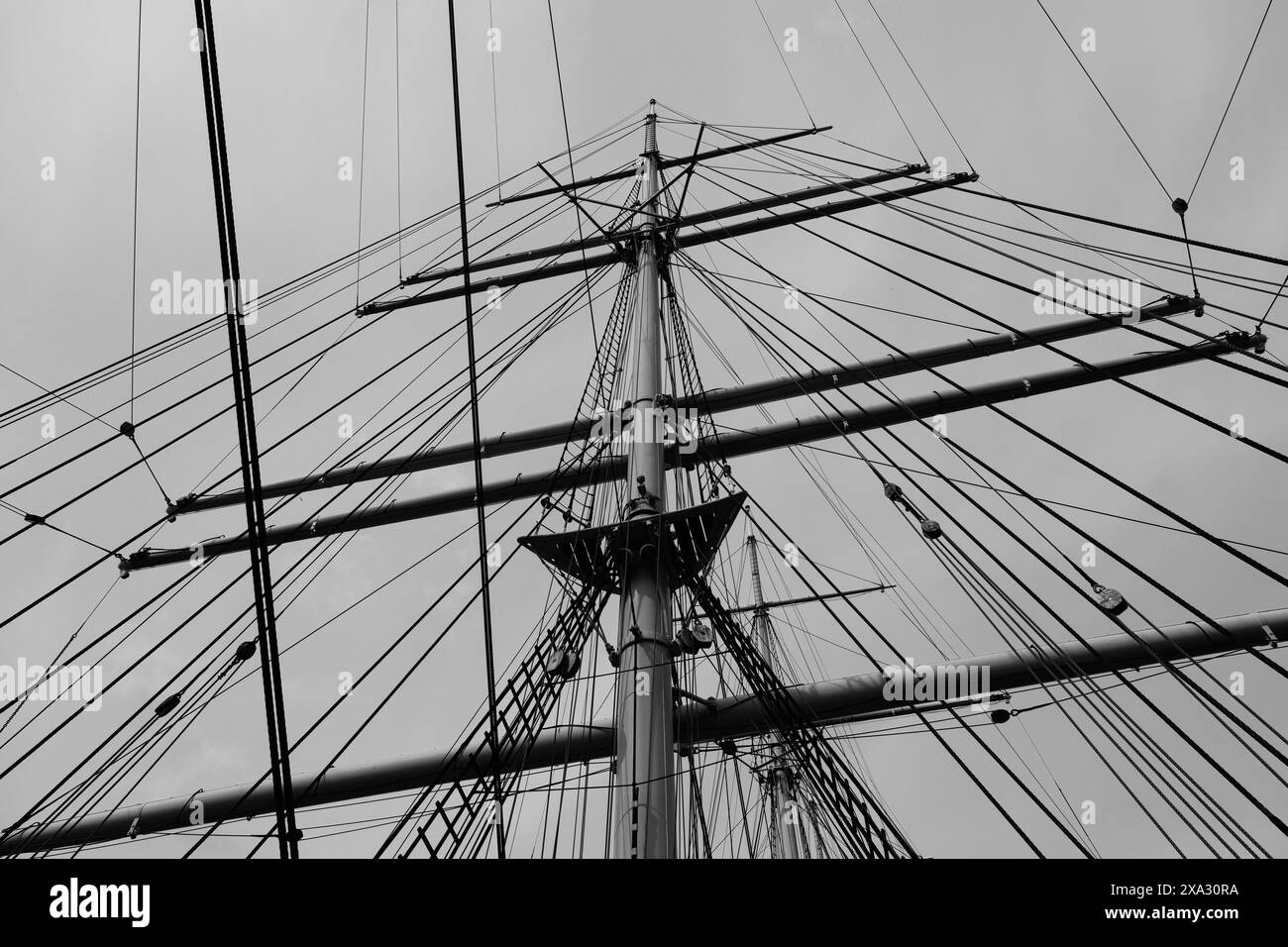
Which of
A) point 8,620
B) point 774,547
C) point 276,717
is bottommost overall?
point 276,717

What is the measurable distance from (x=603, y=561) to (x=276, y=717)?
439 cm

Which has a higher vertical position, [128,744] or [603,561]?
[603,561]

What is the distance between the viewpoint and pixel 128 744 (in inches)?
255
